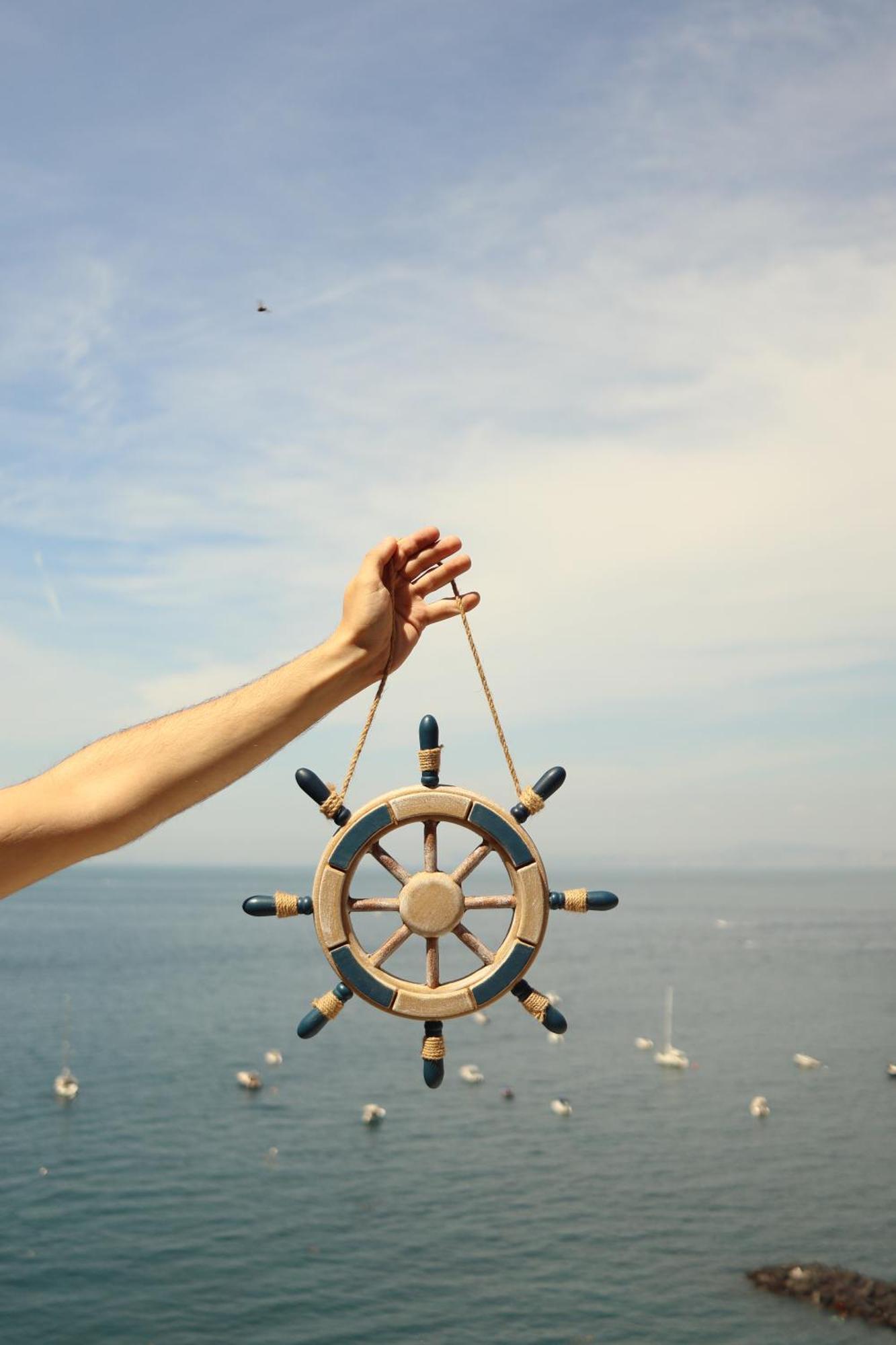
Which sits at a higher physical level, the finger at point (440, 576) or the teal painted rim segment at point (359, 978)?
the finger at point (440, 576)

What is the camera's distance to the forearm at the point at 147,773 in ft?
7.92

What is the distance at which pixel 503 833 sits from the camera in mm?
3527

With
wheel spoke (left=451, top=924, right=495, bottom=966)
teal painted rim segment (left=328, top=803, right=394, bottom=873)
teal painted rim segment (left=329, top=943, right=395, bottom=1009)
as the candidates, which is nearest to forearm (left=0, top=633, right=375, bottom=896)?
teal painted rim segment (left=328, top=803, right=394, bottom=873)

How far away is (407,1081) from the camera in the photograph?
54.7 metres

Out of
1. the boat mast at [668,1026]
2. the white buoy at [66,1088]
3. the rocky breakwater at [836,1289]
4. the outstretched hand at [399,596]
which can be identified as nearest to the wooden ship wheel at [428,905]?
the outstretched hand at [399,596]

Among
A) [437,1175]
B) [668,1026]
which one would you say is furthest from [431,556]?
[668,1026]

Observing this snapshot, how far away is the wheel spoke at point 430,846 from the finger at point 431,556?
2.36 feet

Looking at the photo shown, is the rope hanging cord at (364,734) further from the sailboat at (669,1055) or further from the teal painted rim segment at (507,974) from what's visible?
the sailboat at (669,1055)

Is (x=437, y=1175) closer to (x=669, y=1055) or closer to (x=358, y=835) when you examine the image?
(x=669, y=1055)

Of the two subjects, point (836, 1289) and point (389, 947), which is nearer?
point (389, 947)

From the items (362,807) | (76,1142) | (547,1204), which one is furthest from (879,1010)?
(362,807)

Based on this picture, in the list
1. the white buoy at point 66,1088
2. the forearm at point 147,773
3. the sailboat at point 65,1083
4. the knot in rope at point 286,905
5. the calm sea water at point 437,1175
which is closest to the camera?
the forearm at point 147,773

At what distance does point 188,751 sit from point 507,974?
1.31 metres

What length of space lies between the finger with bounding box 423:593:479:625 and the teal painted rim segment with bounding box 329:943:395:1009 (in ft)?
3.15
